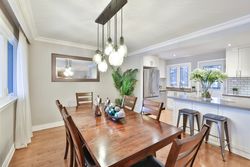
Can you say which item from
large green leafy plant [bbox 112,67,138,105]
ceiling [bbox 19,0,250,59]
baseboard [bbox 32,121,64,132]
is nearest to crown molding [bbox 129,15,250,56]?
ceiling [bbox 19,0,250,59]

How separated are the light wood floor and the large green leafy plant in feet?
7.55

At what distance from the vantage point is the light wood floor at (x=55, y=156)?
2010mm

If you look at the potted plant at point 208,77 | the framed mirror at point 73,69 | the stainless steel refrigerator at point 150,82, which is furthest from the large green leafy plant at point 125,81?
the potted plant at point 208,77

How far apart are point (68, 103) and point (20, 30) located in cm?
210

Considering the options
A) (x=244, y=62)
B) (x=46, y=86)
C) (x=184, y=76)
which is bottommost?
(x=46, y=86)

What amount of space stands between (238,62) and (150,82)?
268 centimetres

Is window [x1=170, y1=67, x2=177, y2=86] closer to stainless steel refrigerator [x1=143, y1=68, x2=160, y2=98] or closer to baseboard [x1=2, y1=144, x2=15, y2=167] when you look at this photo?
stainless steel refrigerator [x1=143, y1=68, x2=160, y2=98]

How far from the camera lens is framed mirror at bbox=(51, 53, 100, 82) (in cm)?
359

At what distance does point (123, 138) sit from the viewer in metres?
1.24

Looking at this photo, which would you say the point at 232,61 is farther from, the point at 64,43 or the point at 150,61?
the point at 64,43

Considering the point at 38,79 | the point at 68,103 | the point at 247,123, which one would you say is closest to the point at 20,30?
the point at 38,79

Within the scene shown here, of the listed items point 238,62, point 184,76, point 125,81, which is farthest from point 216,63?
point 125,81

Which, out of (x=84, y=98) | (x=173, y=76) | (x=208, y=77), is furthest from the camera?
(x=173, y=76)

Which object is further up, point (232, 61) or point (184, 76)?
point (232, 61)
